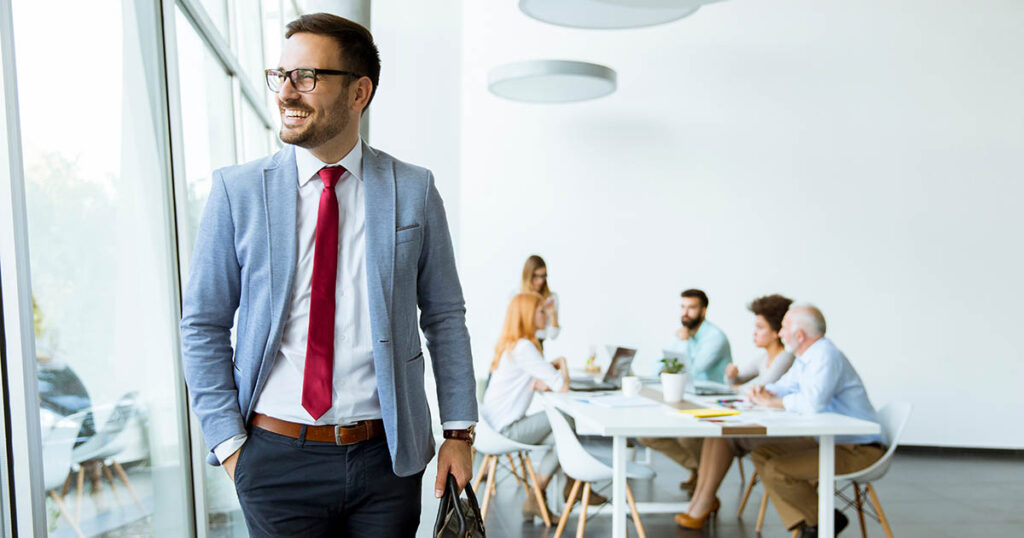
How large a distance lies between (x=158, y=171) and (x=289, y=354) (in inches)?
70.3

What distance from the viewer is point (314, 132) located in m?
1.83

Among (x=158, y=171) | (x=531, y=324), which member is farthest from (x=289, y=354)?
(x=531, y=324)

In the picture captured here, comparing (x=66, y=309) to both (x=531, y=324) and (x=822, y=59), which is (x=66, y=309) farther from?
(x=822, y=59)

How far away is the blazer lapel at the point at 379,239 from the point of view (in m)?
1.85

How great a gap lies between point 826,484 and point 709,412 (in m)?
0.68

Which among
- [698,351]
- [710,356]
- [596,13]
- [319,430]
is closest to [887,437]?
[710,356]

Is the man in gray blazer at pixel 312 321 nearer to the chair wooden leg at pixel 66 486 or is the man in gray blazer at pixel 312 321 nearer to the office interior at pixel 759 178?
the chair wooden leg at pixel 66 486

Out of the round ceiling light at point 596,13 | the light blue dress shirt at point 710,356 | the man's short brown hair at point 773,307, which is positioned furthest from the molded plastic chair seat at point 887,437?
the round ceiling light at point 596,13

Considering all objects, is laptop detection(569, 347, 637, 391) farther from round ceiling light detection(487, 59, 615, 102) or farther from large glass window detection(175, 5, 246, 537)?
large glass window detection(175, 5, 246, 537)

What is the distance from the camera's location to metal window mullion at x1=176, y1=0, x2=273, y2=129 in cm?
387

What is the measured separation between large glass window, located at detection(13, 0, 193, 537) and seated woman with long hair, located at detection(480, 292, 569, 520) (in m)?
2.40

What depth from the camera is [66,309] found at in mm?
2441

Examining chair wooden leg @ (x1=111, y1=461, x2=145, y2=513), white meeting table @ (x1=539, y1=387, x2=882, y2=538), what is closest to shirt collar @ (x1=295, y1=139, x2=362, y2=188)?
chair wooden leg @ (x1=111, y1=461, x2=145, y2=513)

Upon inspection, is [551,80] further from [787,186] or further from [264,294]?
[264,294]
